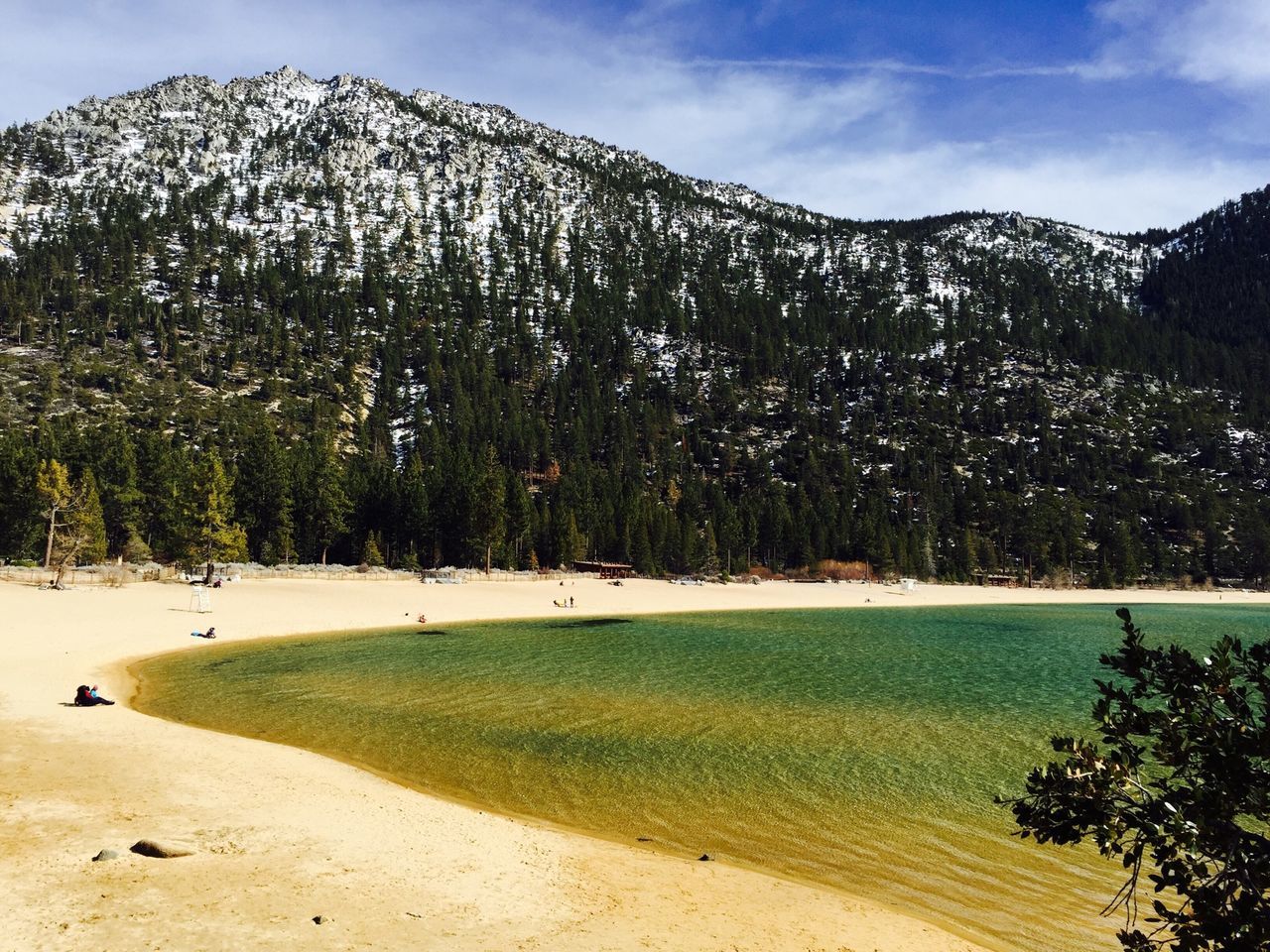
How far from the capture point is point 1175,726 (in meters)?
5.38

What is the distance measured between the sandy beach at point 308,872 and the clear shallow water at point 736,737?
1.76 m

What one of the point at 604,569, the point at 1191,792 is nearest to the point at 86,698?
the point at 1191,792

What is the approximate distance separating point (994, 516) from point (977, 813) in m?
166

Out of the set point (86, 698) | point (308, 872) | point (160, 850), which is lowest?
point (86, 698)

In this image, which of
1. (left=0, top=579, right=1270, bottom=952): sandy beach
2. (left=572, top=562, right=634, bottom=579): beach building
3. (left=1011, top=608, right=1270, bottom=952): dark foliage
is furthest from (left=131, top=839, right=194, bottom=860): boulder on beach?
(left=572, top=562, right=634, bottom=579): beach building

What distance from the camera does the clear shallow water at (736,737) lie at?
14.8 m

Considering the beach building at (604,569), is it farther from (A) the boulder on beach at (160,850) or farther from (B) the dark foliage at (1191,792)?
(B) the dark foliage at (1191,792)

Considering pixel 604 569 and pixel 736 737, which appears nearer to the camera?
pixel 736 737

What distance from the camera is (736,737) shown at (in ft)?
80.6

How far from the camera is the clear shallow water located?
48.4 ft

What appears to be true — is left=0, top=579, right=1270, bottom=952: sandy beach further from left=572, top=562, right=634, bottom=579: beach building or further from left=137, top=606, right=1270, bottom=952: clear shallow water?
left=572, top=562, right=634, bottom=579: beach building

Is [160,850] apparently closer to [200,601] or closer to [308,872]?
[308,872]

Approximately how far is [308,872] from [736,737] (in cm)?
1481

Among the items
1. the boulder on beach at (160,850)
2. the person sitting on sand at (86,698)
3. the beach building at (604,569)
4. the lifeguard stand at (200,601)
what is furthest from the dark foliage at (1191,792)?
the beach building at (604,569)
